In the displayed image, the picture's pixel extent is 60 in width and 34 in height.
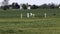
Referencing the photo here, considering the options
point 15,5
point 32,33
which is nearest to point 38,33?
point 32,33

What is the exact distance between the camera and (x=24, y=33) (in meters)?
14.0

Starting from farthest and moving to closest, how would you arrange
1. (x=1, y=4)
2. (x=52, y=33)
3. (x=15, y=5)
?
(x=15, y=5) < (x=1, y=4) < (x=52, y=33)

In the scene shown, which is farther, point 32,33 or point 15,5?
point 15,5

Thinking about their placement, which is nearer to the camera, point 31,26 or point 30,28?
point 30,28

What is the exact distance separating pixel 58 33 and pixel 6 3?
89.1 m

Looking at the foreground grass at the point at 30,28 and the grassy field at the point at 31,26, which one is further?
the grassy field at the point at 31,26

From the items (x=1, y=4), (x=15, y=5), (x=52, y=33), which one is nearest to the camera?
(x=52, y=33)

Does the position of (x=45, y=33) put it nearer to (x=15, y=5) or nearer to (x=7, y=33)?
(x=7, y=33)

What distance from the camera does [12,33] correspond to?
13.9m

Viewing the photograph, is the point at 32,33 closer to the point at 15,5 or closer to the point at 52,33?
the point at 52,33

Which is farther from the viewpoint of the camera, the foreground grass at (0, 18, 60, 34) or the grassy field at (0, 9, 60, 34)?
the grassy field at (0, 9, 60, 34)

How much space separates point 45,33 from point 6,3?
89005 millimetres

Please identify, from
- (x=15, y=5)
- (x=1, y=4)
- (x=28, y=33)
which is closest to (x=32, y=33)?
(x=28, y=33)

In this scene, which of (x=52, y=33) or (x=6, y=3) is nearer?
(x=52, y=33)
